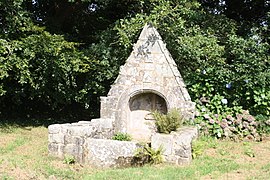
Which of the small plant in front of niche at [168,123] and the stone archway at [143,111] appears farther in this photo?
the stone archway at [143,111]

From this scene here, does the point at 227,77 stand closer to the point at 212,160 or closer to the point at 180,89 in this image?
the point at 180,89

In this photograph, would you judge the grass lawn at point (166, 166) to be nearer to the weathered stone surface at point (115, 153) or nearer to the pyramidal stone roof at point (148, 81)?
the weathered stone surface at point (115, 153)

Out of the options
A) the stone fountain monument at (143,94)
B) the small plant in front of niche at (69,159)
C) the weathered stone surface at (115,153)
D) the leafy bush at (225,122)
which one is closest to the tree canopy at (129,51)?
the leafy bush at (225,122)

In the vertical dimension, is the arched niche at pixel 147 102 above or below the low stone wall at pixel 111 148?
above

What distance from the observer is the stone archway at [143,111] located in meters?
9.48

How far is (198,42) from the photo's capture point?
987 cm

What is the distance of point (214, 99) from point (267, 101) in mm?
1359

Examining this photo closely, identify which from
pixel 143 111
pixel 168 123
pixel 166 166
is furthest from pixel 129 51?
pixel 166 166

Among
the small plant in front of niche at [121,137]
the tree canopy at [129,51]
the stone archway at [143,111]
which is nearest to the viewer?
the small plant in front of niche at [121,137]

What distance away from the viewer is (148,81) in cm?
914

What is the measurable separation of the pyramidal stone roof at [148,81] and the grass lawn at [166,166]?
4.28ft

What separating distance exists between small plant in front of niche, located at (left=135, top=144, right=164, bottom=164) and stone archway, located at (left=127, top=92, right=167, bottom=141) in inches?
109

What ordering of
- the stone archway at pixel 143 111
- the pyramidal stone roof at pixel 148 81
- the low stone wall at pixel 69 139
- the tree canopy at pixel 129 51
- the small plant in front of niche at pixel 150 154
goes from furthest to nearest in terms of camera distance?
the tree canopy at pixel 129 51
the stone archway at pixel 143 111
the pyramidal stone roof at pixel 148 81
the low stone wall at pixel 69 139
the small plant in front of niche at pixel 150 154

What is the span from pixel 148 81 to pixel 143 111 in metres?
0.93
